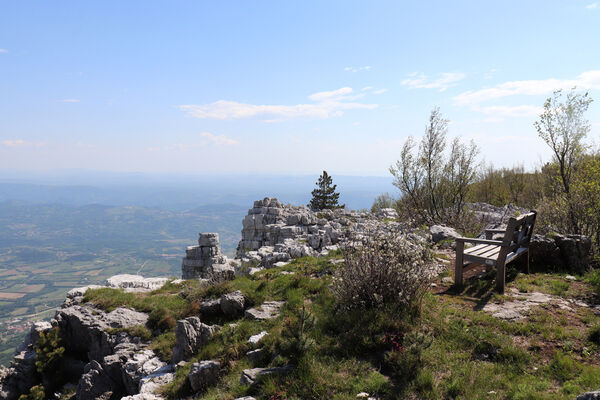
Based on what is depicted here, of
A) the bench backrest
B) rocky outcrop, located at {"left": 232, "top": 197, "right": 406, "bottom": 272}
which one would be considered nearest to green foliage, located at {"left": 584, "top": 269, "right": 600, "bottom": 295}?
the bench backrest

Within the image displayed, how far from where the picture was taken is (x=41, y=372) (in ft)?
35.0

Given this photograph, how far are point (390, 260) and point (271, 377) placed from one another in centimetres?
322

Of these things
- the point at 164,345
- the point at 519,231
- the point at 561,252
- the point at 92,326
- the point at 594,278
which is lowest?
the point at 92,326

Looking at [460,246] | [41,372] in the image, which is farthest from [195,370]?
[41,372]

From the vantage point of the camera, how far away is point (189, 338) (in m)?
7.50

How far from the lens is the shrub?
20.9 ft

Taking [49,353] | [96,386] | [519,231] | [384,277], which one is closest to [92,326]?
[49,353]

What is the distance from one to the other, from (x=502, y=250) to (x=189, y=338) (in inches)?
310

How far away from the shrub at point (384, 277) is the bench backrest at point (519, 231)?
7.14ft

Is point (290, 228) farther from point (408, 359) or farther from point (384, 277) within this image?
point (408, 359)

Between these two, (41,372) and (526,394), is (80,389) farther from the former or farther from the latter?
(526,394)

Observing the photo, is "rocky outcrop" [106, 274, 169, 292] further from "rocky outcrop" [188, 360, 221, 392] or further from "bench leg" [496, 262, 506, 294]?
"bench leg" [496, 262, 506, 294]

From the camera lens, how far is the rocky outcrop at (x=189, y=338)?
746cm

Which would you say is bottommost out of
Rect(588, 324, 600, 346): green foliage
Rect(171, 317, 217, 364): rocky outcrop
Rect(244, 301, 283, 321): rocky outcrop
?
Rect(171, 317, 217, 364): rocky outcrop
